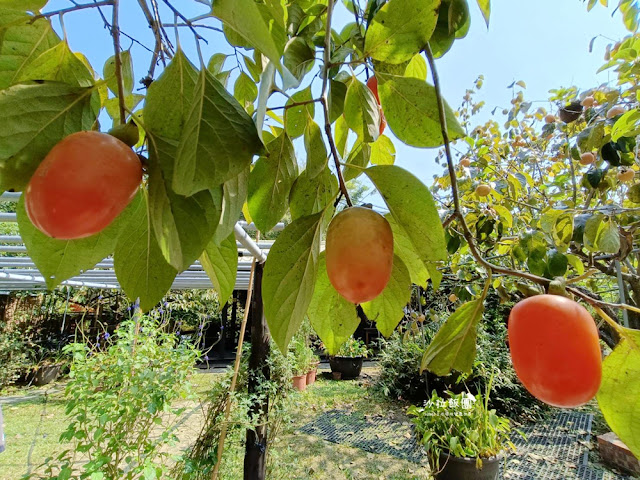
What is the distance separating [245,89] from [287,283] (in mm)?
503

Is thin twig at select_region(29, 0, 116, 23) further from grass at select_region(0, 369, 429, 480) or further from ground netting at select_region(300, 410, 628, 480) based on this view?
ground netting at select_region(300, 410, 628, 480)

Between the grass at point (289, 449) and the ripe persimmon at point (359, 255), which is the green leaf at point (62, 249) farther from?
the grass at point (289, 449)

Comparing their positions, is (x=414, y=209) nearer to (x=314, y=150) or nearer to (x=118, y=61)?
(x=314, y=150)

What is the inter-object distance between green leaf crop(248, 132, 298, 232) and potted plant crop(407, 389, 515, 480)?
9.03 ft

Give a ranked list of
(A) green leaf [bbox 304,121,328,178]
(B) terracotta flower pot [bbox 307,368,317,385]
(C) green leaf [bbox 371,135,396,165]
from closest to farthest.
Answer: (A) green leaf [bbox 304,121,328,178] → (C) green leaf [bbox 371,135,396,165] → (B) terracotta flower pot [bbox 307,368,317,385]

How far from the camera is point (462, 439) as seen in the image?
2.82 m

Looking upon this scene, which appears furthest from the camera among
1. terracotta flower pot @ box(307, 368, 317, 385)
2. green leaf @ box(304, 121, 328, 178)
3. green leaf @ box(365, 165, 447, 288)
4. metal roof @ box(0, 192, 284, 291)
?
terracotta flower pot @ box(307, 368, 317, 385)

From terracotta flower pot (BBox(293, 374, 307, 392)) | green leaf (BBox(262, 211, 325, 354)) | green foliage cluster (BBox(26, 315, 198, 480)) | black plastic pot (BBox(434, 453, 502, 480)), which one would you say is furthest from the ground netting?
green leaf (BBox(262, 211, 325, 354))

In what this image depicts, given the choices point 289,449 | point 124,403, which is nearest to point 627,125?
point 124,403

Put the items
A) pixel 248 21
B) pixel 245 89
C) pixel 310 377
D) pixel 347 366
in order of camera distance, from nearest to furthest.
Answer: pixel 248 21 → pixel 245 89 → pixel 310 377 → pixel 347 366

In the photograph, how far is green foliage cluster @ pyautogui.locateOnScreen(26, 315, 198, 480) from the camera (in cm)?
215

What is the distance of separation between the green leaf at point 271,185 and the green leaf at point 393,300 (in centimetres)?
18

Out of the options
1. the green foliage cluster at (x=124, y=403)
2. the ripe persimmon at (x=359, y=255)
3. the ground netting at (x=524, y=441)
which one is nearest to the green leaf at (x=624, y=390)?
the ripe persimmon at (x=359, y=255)

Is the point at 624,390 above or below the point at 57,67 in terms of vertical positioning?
below
